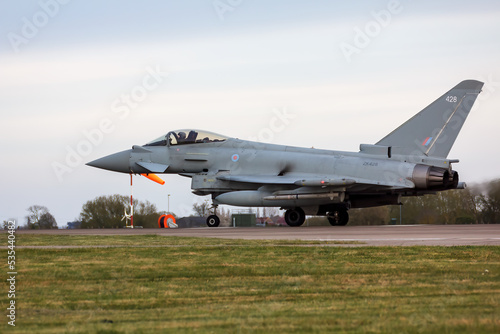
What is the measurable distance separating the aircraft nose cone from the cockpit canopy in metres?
1.82

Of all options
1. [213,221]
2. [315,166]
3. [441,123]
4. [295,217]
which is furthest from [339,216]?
[441,123]

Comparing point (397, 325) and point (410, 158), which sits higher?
point (410, 158)

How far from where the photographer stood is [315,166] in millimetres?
29750

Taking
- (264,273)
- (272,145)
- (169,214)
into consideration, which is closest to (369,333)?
(264,273)

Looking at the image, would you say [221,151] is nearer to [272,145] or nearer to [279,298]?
[272,145]

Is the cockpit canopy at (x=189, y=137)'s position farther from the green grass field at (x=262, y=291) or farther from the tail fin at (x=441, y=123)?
the green grass field at (x=262, y=291)

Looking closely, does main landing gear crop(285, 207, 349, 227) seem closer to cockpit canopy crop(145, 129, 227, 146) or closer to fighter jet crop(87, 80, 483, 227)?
fighter jet crop(87, 80, 483, 227)

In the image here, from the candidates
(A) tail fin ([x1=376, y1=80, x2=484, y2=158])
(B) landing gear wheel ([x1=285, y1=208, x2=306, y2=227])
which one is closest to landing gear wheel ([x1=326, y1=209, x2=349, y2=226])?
(B) landing gear wheel ([x1=285, y1=208, x2=306, y2=227])

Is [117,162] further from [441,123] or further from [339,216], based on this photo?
[441,123]

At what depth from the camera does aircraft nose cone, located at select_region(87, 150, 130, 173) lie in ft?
108

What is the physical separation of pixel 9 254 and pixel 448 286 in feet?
31.1

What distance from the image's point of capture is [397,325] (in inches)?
275

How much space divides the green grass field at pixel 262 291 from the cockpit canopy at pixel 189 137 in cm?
1706

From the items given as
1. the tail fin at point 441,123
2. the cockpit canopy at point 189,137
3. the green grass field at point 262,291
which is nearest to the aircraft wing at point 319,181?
the tail fin at point 441,123
